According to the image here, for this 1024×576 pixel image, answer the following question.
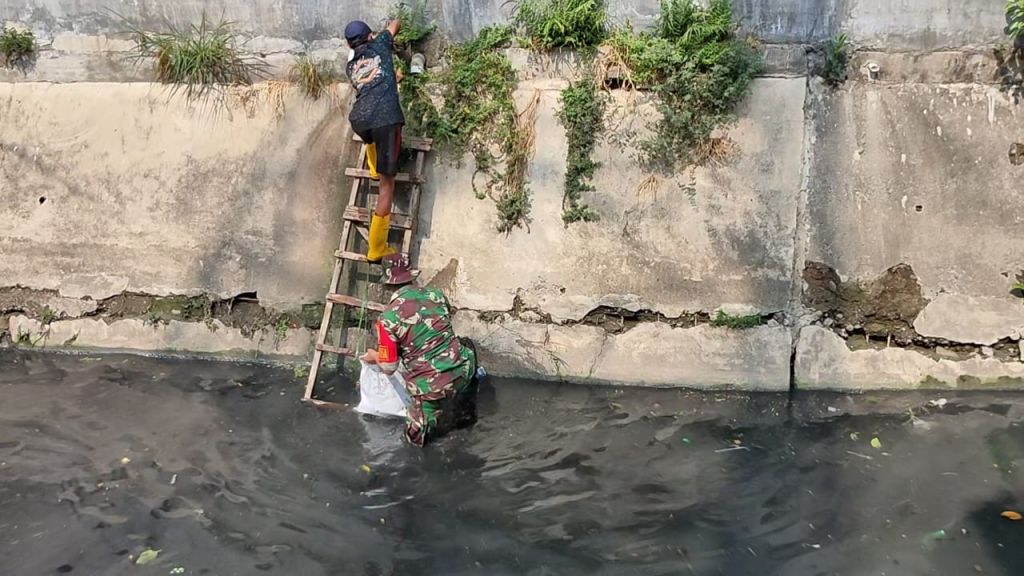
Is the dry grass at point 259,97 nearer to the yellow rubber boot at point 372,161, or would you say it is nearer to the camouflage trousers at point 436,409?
the yellow rubber boot at point 372,161

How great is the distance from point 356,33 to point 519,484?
3.62m

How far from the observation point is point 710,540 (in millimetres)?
4539

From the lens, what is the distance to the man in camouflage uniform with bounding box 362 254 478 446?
5.68 metres

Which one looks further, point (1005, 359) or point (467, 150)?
point (467, 150)

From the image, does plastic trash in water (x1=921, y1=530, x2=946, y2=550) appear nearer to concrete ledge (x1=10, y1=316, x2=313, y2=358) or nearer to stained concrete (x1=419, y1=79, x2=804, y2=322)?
stained concrete (x1=419, y1=79, x2=804, y2=322)

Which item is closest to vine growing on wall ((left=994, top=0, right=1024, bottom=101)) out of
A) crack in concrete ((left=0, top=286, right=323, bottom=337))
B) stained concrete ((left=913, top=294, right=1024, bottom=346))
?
stained concrete ((left=913, top=294, right=1024, bottom=346))

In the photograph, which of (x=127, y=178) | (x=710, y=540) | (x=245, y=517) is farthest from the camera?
(x=127, y=178)

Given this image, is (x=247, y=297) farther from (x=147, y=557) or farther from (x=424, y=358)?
(x=147, y=557)

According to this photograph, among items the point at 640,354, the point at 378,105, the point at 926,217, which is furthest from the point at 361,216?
the point at 926,217

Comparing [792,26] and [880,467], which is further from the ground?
[792,26]

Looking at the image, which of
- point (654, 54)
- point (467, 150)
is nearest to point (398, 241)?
point (467, 150)

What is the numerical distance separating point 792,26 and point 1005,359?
10.1ft

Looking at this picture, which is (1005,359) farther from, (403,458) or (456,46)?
(456,46)

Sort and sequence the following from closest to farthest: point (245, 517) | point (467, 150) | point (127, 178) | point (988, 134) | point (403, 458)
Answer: point (245, 517), point (403, 458), point (988, 134), point (467, 150), point (127, 178)
